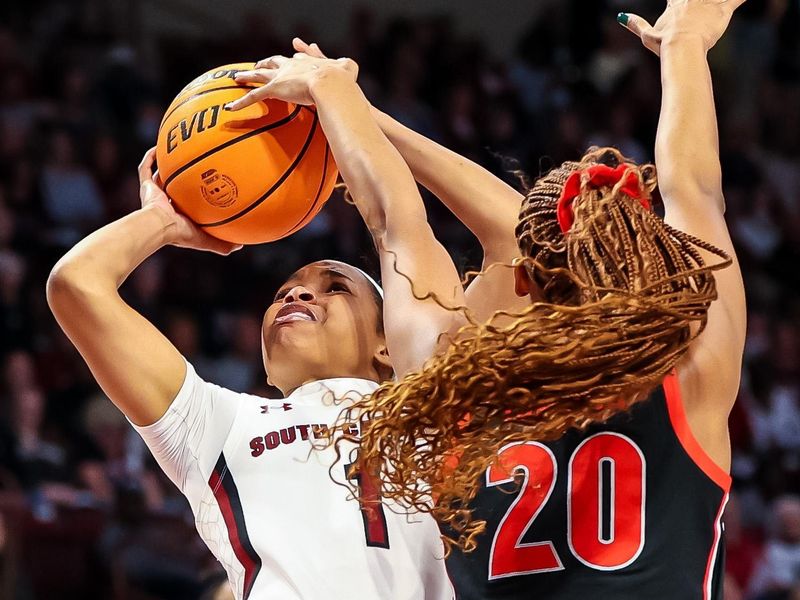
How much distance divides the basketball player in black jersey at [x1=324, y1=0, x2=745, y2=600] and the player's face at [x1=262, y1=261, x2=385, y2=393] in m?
0.85

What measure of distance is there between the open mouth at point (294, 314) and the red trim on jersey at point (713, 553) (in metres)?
1.14

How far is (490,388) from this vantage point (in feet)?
6.44

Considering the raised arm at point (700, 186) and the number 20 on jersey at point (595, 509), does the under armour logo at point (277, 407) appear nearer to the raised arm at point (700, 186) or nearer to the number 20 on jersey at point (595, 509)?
the number 20 on jersey at point (595, 509)

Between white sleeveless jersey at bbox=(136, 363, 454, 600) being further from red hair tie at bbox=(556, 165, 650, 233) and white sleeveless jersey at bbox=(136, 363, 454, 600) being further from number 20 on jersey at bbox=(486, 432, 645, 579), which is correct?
red hair tie at bbox=(556, 165, 650, 233)

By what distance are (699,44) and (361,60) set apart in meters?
7.69

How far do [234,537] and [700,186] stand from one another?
119 cm

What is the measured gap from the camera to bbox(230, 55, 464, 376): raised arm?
209 centimetres

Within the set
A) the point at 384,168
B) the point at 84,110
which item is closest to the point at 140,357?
the point at 384,168

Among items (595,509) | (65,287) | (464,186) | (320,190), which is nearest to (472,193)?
(464,186)

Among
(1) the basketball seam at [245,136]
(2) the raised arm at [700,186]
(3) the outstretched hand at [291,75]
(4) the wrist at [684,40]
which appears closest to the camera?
(2) the raised arm at [700,186]

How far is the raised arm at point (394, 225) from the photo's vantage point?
209 centimetres

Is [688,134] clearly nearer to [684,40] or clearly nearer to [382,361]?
[684,40]

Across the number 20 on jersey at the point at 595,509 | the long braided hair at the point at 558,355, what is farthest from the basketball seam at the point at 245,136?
the number 20 on jersey at the point at 595,509

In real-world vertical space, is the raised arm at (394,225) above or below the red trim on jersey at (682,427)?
above
